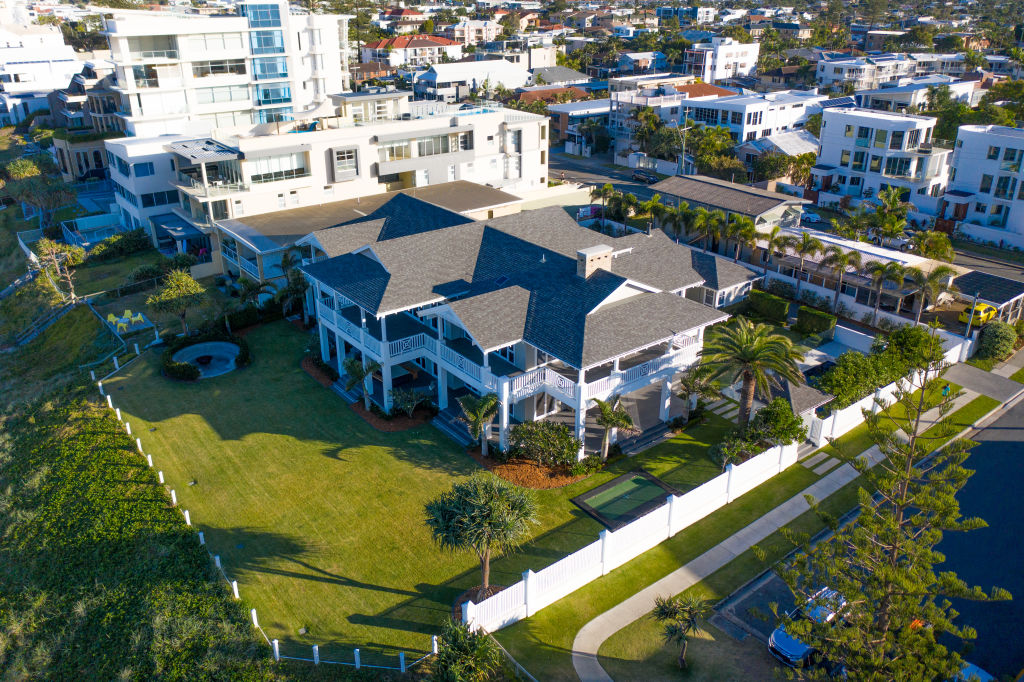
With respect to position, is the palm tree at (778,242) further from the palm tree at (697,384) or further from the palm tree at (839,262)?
the palm tree at (697,384)

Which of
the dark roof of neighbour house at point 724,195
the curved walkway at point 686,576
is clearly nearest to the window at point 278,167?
the dark roof of neighbour house at point 724,195

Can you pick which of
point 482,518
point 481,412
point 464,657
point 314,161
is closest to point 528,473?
point 481,412

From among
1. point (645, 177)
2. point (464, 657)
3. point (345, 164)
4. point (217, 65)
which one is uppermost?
point (217, 65)

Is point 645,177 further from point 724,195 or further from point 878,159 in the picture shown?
point 724,195

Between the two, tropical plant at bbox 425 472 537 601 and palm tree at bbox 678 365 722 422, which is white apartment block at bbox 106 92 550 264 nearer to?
palm tree at bbox 678 365 722 422

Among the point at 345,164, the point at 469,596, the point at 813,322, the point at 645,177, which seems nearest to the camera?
the point at 469,596

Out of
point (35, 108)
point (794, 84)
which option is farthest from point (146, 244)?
point (794, 84)
